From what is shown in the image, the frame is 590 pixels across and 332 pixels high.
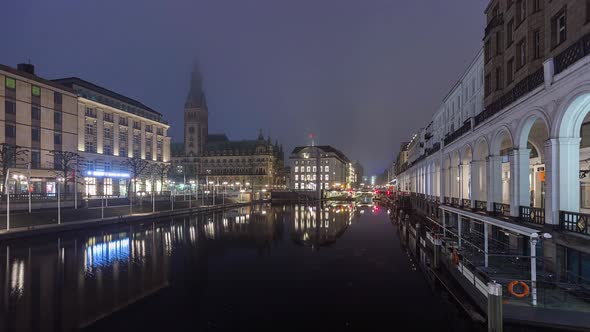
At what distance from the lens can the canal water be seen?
1482 centimetres

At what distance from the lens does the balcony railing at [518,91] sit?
55.5 feet

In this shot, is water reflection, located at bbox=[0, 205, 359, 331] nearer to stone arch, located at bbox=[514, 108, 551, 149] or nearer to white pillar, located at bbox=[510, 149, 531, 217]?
white pillar, located at bbox=[510, 149, 531, 217]

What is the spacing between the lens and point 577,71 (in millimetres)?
13312

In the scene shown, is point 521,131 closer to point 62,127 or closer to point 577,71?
point 577,71

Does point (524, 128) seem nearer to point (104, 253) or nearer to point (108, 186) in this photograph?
point (104, 253)

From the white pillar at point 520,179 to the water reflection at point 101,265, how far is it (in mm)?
18867

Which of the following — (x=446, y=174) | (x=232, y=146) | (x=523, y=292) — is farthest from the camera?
(x=232, y=146)

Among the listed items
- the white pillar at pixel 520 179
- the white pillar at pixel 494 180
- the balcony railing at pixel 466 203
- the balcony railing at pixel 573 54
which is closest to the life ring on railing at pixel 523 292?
the white pillar at pixel 520 179

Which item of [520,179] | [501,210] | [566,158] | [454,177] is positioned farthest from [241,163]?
[566,158]

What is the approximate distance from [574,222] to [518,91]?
8689 mm

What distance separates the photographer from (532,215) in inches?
739

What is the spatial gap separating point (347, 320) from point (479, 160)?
20.7 metres

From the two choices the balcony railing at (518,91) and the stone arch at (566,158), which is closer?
the stone arch at (566,158)

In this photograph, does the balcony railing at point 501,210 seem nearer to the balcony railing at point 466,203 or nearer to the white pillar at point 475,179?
the white pillar at point 475,179
